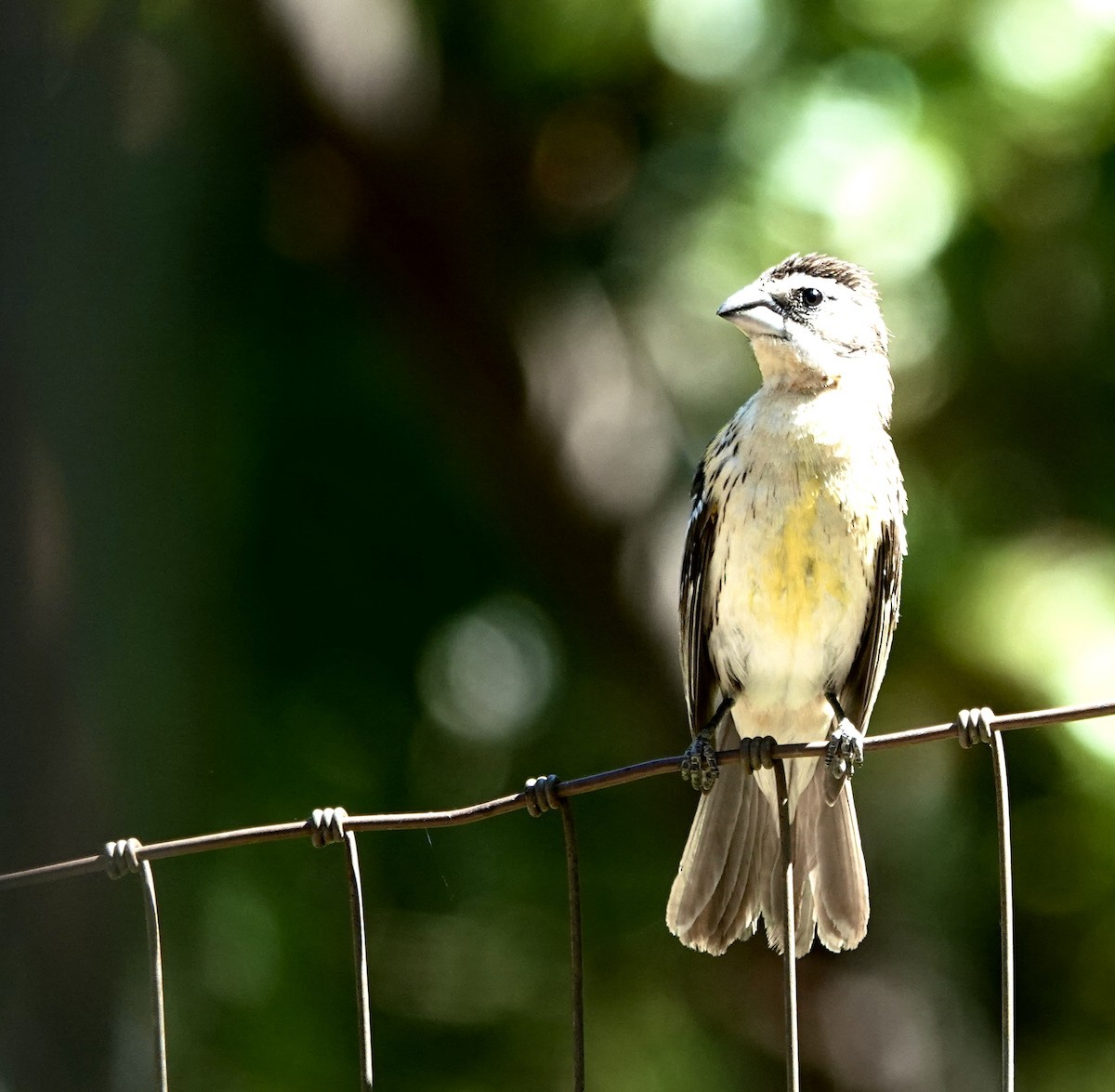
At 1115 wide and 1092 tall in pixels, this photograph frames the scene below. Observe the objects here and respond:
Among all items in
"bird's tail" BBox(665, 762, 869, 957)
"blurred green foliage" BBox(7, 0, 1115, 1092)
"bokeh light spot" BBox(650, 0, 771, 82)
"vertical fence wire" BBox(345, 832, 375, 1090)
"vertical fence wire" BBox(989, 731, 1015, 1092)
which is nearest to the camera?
"vertical fence wire" BBox(989, 731, 1015, 1092)

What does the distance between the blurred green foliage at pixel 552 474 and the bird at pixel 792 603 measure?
1.42 metres

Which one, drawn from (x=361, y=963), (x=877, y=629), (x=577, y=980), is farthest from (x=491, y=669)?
(x=577, y=980)

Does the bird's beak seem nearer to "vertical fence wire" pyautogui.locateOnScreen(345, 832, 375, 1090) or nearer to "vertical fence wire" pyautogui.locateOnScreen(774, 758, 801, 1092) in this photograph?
"vertical fence wire" pyautogui.locateOnScreen(774, 758, 801, 1092)

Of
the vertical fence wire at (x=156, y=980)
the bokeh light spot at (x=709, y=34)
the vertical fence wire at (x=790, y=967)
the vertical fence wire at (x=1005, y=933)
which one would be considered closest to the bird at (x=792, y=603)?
the vertical fence wire at (x=790, y=967)

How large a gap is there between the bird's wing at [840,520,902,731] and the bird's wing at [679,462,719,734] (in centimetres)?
36

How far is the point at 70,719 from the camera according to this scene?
4250mm

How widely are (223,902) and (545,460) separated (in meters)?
1.99

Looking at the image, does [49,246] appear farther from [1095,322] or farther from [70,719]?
[1095,322]

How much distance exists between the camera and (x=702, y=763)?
343cm

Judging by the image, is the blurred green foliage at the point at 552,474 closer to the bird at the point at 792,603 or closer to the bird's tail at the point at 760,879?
the bird at the point at 792,603

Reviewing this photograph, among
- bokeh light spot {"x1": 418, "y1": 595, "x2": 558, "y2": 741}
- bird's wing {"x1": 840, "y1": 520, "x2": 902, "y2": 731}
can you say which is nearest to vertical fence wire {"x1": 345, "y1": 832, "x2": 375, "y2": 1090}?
bird's wing {"x1": 840, "y1": 520, "x2": 902, "y2": 731}

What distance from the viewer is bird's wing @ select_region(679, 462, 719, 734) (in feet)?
13.3

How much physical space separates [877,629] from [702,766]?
0.78m

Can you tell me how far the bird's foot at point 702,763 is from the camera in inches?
133
